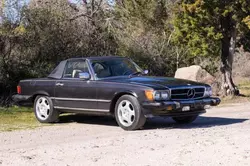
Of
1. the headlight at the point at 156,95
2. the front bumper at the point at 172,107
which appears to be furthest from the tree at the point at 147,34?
the headlight at the point at 156,95

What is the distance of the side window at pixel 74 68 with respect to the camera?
40.7 ft

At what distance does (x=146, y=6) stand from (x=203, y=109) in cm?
1290

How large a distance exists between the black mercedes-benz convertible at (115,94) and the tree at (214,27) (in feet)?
23.2

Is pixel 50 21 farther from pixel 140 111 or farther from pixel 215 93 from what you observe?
pixel 140 111

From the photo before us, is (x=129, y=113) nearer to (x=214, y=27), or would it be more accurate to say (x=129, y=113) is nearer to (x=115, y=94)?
(x=115, y=94)

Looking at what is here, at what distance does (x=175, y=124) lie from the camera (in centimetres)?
1231

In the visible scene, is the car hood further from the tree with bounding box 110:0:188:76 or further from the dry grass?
the tree with bounding box 110:0:188:76

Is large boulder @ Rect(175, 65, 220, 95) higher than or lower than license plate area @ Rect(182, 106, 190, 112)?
higher

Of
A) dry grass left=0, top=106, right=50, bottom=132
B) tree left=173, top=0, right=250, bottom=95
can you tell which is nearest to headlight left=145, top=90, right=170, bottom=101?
dry grass left=0, top=106, right=50, bottom=132

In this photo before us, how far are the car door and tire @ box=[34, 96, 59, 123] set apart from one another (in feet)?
0.73

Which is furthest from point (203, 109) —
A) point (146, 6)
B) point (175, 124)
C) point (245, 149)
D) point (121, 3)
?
point (121, 3)

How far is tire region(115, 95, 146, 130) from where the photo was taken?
10906 mm

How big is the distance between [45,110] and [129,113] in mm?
2734

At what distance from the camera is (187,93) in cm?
1136
